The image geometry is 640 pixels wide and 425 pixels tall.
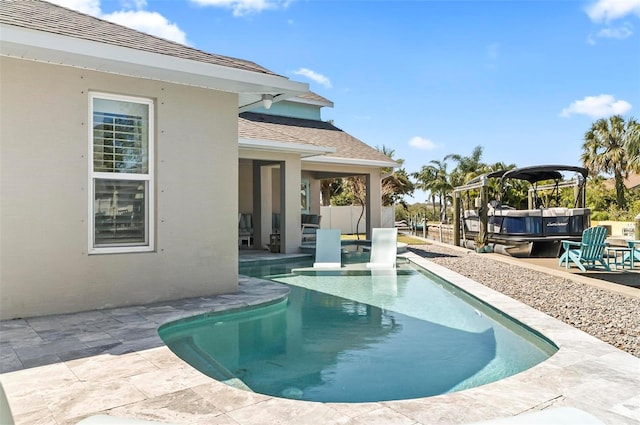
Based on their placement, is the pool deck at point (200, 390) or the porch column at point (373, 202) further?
the porch column at point (373, 202)

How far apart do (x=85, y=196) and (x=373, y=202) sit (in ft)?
45.2

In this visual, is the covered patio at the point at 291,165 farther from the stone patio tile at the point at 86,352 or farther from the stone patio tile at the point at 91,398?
the stone patio tile at the point at 91,398

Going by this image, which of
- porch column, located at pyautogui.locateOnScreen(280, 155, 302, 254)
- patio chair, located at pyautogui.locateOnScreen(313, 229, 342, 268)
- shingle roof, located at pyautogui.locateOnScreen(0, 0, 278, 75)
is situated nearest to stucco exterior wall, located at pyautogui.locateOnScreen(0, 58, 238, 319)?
shingle roof, located at pyautogui.locateOnScreen(0, 0, 278, 75)

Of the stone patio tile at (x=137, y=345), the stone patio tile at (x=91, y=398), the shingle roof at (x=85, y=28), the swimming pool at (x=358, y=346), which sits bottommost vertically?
the swimming pool at (x=358, y=346)

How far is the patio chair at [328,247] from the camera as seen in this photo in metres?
12.2

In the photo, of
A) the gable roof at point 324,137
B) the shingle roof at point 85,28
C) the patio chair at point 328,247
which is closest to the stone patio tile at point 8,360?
the shingle roof at point 85,28

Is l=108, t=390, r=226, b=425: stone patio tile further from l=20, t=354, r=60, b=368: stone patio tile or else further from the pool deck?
l=20, t=354, r=60, b=368: stone patio tile

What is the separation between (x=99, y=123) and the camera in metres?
6.39

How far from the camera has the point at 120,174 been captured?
6.59 metres

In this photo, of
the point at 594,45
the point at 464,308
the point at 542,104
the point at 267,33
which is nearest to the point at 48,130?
the point at 464,308

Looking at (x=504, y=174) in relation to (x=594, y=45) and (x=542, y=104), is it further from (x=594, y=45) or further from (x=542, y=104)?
(x=542, y=104)

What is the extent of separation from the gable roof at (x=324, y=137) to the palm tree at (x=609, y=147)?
22.6 meters

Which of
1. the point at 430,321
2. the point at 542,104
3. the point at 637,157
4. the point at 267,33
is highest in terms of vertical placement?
the point at 542,104

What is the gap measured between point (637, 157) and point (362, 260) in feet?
78.5
